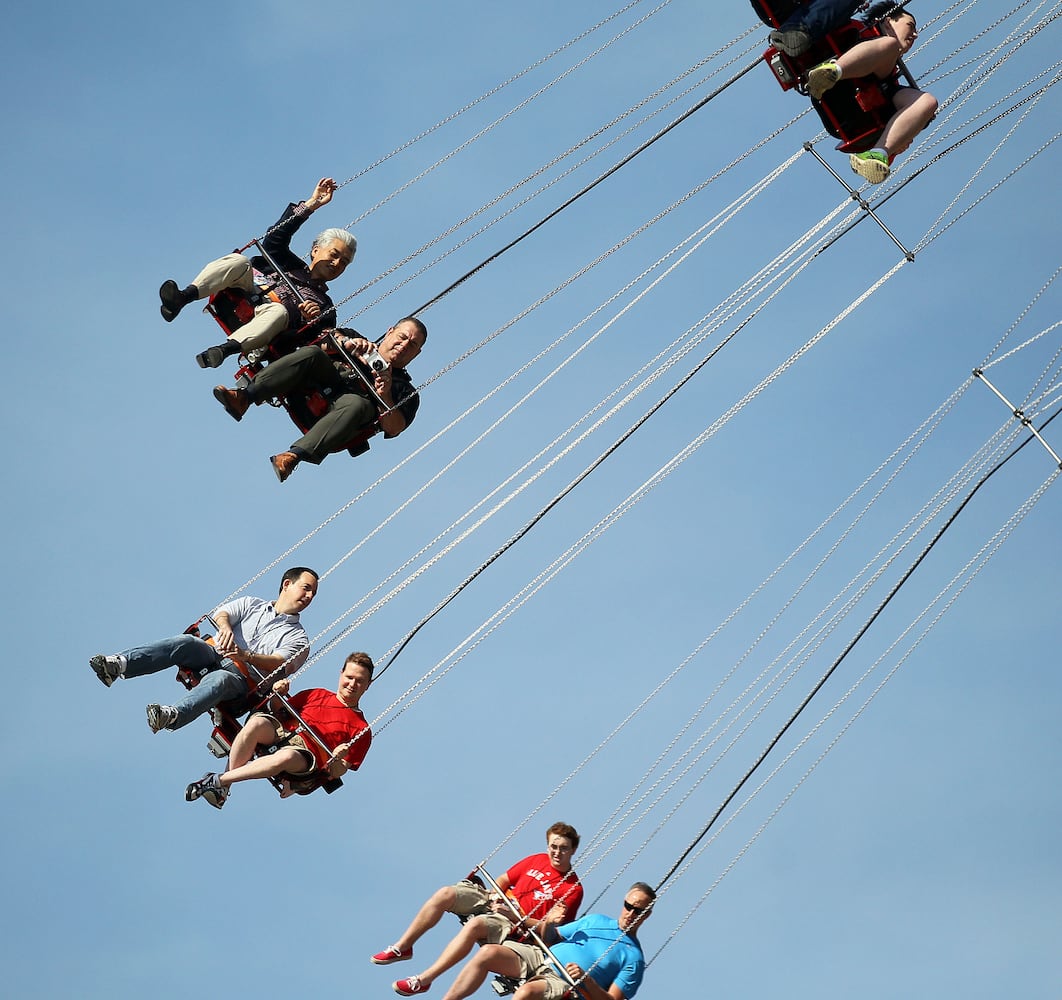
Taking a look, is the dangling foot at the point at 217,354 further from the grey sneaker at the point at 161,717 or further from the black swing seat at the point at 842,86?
the black swing seat at the point at 842,86

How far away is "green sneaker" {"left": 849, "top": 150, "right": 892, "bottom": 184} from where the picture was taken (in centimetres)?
1377

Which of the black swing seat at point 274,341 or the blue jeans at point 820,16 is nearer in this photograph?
the blue jeans at point 820,16

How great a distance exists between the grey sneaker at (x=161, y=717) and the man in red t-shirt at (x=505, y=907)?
6.15 ft

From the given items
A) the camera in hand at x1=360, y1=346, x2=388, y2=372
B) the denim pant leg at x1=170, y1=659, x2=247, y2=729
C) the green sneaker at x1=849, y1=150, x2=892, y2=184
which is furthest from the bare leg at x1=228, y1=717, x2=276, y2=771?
the green sneaker at x1=849, y1=150, x2=892, y2=184

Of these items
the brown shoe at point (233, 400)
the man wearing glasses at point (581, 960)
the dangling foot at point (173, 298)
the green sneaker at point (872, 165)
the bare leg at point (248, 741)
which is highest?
the dangling foot at point (173, 298)

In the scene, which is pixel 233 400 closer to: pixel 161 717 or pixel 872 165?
pixel 161 717

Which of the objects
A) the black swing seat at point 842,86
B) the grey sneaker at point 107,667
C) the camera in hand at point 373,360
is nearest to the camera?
the grey sneaker at point 107,667

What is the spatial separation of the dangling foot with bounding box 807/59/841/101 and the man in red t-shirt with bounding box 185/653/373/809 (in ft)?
14.3

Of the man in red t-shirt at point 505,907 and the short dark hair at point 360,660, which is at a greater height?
the short dark hair at point 360,660

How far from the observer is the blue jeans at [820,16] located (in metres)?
13.3

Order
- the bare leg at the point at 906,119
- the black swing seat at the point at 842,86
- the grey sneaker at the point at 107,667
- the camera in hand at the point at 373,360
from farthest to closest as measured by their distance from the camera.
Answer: the camera in hand at the point at 373,360, the bare leg at the point at 906,119, the black swing seat at the point at 842,86, the grey sneaker at the point at 107,667

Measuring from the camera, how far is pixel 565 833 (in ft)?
45.4

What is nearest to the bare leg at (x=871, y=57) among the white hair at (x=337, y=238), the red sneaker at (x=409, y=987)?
the white hair at (x=337, y=238)

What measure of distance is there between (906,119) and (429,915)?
5621mm
